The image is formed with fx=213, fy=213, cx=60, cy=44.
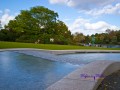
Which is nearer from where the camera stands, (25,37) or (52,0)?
(52,0)

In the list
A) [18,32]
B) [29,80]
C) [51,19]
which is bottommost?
[29,80]

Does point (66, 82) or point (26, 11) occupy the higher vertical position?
point (26, 11)

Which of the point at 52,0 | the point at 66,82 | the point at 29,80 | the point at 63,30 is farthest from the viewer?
the point at 63,30

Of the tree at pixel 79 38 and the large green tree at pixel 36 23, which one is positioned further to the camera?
the tree at pixel 79 38

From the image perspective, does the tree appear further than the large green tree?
Yes

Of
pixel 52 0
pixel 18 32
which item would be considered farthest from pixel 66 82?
pixel 18 32

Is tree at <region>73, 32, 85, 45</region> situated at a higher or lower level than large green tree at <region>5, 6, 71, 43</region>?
lower

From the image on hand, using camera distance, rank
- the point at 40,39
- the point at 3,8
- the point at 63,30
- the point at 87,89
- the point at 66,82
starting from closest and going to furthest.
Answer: the point at 87,89
the point at 66,82
the point at 3,8
the point at 40,39
the point at 63,30

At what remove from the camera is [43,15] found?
1826 inches

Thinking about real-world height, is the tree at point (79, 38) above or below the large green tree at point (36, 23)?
below

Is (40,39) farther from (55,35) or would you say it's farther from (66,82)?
(66,82)

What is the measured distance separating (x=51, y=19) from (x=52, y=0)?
21.3 meters

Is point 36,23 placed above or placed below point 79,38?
above

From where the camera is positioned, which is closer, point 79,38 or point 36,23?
point 36,23
